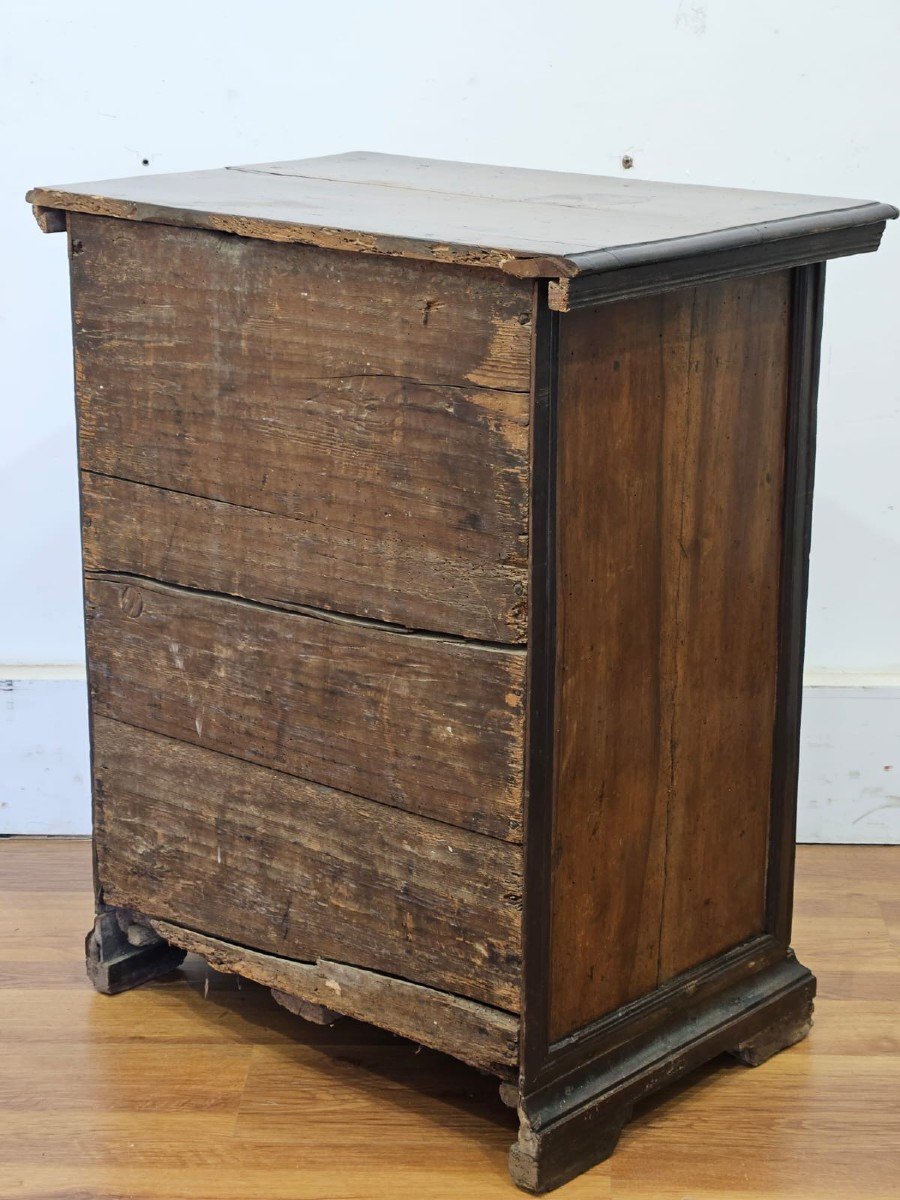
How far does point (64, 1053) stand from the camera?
80.2 inches

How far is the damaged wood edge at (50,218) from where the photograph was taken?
76.4 inches

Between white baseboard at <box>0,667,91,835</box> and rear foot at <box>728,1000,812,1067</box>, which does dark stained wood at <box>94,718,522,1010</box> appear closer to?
rear foot at <box>728,1000,812,1067</box>

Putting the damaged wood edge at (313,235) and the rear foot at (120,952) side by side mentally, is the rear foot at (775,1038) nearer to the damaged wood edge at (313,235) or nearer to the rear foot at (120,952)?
the rear foot at (120,952)

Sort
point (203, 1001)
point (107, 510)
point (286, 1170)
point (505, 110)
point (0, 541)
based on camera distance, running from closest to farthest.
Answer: point (286, 1170)
point (107, 510)
point (203, 1001)
point (505, 110)
point (0, 541)

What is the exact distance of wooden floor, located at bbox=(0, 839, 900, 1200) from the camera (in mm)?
1819

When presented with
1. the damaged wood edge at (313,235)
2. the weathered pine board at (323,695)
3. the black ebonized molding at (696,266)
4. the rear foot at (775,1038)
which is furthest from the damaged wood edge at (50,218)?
the rear foot at (775,1038)

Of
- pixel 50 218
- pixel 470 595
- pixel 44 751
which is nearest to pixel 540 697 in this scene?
pixel 470 595

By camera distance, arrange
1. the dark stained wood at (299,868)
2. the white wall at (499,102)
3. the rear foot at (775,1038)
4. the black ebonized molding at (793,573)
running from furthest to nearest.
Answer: the white wall at (499,102)
the rear foot at (775,1038)
the black ebonized molding at (793,573)
the dark stained wood at (299,868)

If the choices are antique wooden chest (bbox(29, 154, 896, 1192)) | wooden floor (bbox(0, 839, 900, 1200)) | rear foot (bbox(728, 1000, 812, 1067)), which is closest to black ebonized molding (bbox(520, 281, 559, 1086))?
antique wooden chest (bbox(29, 154, 896, 1192))

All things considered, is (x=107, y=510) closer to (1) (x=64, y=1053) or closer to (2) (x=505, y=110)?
(1) (x=64, y=1053)

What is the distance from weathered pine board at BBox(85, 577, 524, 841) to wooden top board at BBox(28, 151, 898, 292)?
0.36 meters

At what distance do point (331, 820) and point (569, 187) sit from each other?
73 cm

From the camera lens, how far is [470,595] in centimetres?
171

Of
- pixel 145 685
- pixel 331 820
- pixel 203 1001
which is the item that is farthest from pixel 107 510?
pixel 203 1001
